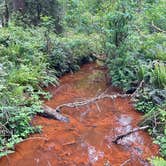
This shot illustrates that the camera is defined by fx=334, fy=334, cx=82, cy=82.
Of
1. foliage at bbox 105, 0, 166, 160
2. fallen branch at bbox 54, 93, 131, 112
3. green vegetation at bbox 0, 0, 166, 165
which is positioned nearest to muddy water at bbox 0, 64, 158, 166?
fallen branch at bbox 54, 93, 131, 112

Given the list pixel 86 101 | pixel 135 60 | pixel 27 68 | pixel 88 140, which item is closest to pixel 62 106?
pixel 86 101

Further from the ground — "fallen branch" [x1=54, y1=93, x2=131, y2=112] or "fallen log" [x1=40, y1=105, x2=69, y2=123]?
"fallen log" [x1=40, y1=105, x2=69, y2=123]

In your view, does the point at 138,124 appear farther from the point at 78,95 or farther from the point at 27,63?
the point at 27,63

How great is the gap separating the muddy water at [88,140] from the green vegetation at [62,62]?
0.23 metres

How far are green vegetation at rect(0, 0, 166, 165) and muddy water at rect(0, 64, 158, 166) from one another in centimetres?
23

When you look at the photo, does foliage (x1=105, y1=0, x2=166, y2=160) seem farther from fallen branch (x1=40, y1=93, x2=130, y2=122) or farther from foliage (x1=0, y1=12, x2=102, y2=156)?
foliage (x1=0, y1=12, x2=102, y2=156)

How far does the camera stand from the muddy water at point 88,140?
5.35 meters

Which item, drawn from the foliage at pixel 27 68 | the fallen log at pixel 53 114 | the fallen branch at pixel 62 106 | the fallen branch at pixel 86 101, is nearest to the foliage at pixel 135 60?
the fallen branch at pixel 86 101

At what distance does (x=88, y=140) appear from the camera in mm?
6141

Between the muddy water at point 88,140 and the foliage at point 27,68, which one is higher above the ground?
the foliage at point 27,68


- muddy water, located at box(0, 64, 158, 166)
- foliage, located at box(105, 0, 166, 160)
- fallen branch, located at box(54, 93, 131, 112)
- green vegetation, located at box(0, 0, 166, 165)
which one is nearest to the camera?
muddy water, located at box(0, 64, 158, 166)

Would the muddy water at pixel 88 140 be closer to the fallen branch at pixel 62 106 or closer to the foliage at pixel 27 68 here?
the fallen branch at pixel 62 106

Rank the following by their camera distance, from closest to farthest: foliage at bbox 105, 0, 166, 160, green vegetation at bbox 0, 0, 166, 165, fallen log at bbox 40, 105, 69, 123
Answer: green vegetation at bbox 0, 0, 166, 165, fallen log at bbox 40, 105, 69, 123, foliage at bbox 105, 0, 166, 160

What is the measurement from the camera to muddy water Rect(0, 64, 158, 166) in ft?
17.5
